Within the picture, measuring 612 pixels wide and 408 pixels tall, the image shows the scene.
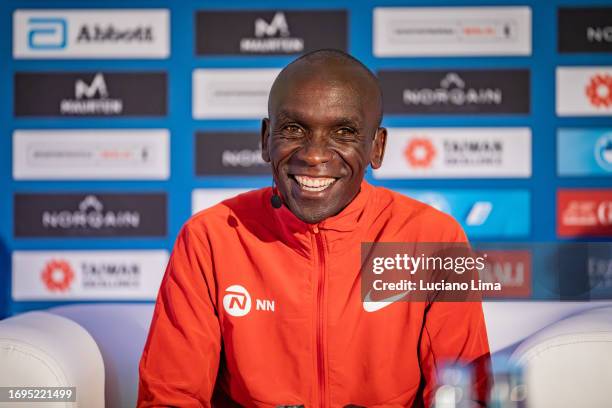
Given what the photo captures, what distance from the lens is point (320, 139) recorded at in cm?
125

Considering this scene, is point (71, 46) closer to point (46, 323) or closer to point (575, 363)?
point (46, 323)

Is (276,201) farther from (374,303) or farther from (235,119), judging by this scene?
(235,119)

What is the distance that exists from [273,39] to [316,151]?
1.76 m

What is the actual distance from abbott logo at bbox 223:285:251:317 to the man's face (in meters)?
0.19

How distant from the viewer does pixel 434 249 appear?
1.34 meters

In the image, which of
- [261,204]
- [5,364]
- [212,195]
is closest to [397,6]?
[212,195]

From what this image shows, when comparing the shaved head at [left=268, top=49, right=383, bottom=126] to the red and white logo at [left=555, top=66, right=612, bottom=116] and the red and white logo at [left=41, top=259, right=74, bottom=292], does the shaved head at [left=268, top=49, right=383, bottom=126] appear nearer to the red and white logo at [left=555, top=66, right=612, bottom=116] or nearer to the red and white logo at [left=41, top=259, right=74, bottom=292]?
the red and white logo at [left=555, top=66, right=612, bottom=116]

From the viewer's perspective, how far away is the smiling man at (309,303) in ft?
4.13

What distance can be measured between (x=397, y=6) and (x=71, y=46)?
1451 mm

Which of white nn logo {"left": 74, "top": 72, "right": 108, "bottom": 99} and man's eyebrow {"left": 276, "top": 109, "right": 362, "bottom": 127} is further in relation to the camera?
white nn logo {"left": 74, "top": 72, "right": 108, "bottom": 99}

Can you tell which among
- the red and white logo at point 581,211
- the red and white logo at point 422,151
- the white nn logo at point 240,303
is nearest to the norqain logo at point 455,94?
the red and white logo at point 422,151

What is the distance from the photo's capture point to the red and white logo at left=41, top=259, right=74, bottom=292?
2.94 m

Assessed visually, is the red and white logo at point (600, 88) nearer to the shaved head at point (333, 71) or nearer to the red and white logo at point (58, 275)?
the shaved head at point (333, 71)
